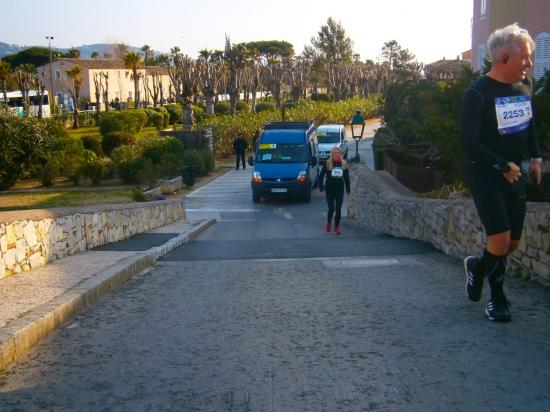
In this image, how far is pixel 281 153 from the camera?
25.1m

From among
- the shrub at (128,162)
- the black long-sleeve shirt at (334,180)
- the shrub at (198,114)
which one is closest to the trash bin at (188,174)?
the shrub at (128,162)

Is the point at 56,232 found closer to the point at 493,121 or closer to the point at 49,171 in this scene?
the point at 493,121

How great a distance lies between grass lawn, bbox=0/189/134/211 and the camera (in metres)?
24.1

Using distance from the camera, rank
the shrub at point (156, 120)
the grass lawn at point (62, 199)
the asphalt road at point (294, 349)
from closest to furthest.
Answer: the asphalt road at point (294, 349)
the grass lawn at point (62, 199)
the shrub at point (156, 120)

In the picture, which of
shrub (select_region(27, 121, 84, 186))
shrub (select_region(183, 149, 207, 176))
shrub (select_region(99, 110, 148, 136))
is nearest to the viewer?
shrub (select_region(27, 121, 84, 186))

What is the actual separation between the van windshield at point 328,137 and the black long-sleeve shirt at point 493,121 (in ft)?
98.5

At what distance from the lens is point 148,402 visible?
374 centimetres

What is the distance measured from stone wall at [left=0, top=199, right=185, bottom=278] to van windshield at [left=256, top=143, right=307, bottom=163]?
12.1 metres

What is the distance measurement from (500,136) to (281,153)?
67.2ft

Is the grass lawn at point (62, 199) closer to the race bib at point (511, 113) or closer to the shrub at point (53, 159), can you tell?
the shrub at point (53, 159)

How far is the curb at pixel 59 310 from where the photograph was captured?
4512 millimetres

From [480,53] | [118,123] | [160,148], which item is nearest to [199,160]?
[160,148]

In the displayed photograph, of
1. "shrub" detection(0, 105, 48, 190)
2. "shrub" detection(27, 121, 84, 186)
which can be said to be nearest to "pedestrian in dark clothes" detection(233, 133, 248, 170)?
"shrub" detection(27, 121, 84, 186)

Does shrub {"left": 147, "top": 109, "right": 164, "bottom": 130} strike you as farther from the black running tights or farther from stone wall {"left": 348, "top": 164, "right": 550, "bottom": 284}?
the black running tights
